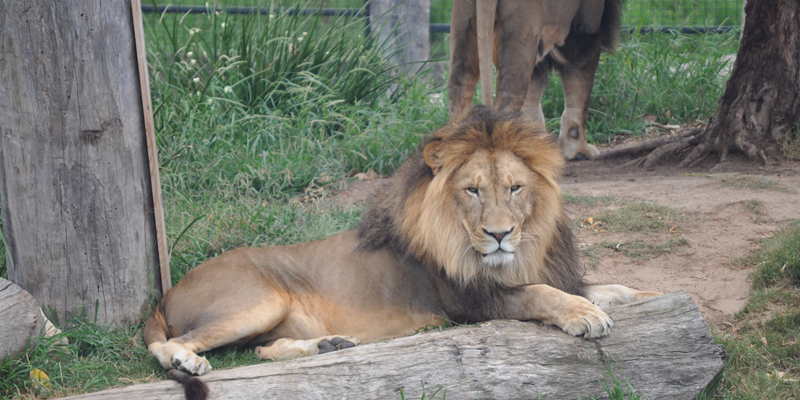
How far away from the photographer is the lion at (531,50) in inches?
192

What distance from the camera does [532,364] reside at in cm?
258

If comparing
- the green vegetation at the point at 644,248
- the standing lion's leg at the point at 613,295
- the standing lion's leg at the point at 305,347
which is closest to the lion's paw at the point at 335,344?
the standing lion's leg at the point at 305,347

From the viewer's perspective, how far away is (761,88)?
530cm

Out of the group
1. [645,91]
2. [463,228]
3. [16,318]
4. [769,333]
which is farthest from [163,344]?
[645,91]

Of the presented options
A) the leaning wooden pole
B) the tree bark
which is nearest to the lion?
the tree bark

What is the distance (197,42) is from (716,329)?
4.71m

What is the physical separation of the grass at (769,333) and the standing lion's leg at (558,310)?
1.69ft

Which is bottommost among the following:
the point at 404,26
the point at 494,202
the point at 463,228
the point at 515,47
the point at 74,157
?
the point at 463,228

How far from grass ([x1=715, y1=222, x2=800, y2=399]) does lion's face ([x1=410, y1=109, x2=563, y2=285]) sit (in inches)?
32.2

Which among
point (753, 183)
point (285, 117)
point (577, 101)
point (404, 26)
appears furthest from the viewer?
point (404, 26)

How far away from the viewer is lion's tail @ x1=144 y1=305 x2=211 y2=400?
2494 millimetres

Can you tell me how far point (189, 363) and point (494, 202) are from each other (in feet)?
4.05

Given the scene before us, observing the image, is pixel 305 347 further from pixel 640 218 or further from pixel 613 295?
pixel 640 218

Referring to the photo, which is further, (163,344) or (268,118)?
(268,118)
